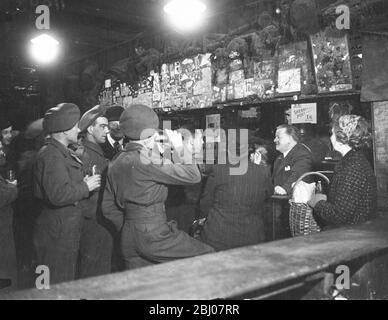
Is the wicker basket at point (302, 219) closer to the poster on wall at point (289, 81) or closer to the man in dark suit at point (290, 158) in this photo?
the man in dark suit at point (290, 158)

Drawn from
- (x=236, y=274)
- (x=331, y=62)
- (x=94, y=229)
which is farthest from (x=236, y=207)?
(x=331, y=62)

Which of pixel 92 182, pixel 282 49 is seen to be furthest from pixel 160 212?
pixel 282 49

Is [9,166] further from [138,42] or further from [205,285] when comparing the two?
[205,285]

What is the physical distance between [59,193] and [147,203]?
35.9 inches

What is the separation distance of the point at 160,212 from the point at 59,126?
53.7 inches

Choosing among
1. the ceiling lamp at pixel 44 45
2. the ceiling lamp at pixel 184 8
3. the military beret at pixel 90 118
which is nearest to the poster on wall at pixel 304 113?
the ceiling lamp at pixel 184 8

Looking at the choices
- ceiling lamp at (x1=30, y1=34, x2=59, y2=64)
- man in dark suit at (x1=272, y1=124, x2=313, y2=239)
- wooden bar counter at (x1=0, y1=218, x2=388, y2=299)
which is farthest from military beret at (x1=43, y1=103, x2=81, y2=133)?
ceiling lamp at (x1=30, y1=34, x2=59, y2=64)

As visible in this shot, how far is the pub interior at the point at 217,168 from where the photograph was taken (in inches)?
88.4

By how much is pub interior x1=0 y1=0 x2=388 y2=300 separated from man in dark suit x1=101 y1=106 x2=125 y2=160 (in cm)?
3

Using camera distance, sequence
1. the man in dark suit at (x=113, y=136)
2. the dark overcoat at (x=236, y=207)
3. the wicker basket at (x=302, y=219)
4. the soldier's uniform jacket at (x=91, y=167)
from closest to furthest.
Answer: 1. the wicker basket at (x=302, y=219)
2. the dark overcoat at (x=236, y=207)
3. the soldier's uniform jacket at (x=91, y=167)
4. the man in dark suit at (x=113, y=136)

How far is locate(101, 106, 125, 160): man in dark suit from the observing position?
4841mm

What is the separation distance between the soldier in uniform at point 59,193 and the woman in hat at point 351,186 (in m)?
2.13

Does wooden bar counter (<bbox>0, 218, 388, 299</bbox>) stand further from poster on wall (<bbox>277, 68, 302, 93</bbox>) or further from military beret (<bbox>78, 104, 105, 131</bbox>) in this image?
poster on wall (<bbox>277, 68, 302, 93</bbox>)

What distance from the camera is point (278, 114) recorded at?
599 centimetres
